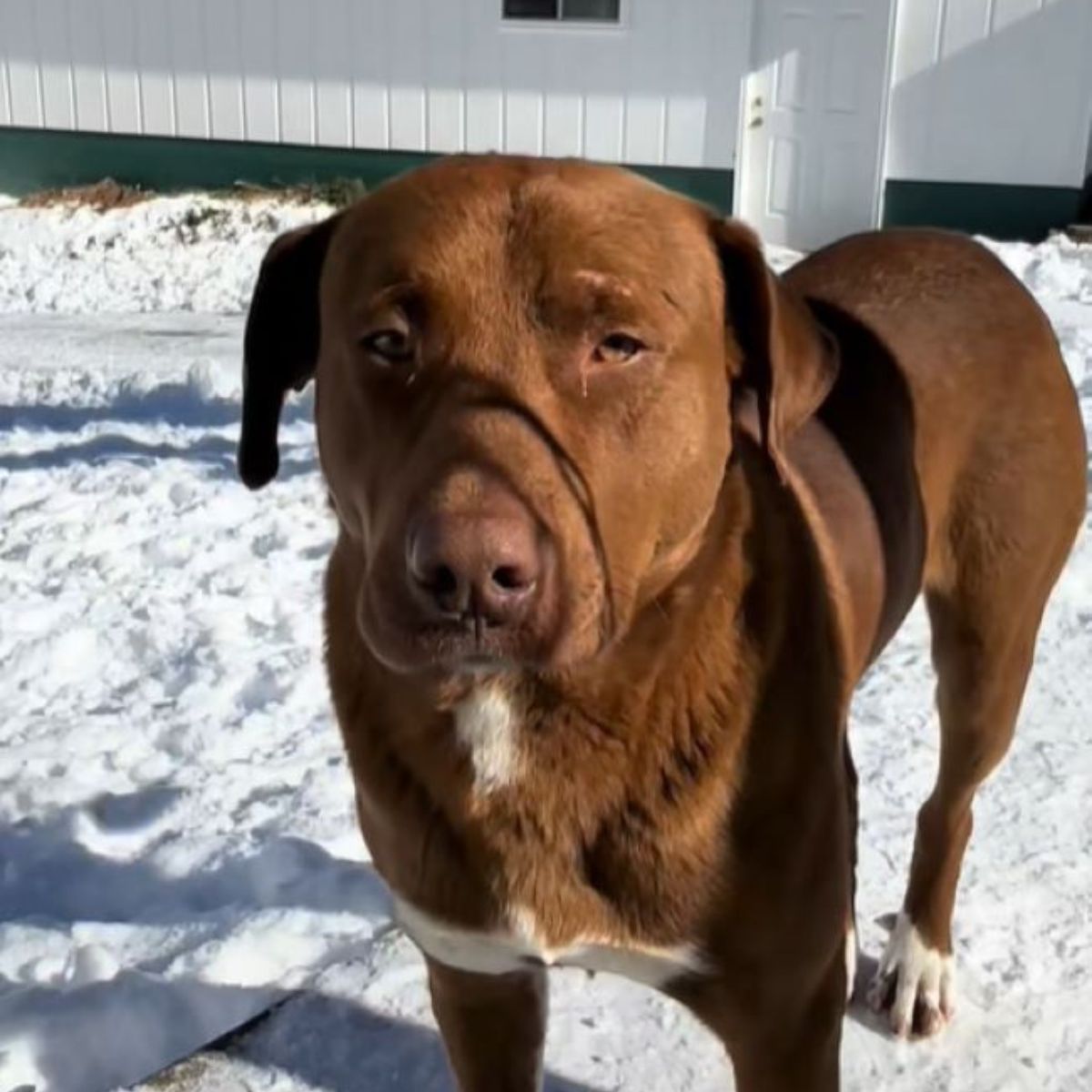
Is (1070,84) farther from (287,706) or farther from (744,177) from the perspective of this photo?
(287,706)

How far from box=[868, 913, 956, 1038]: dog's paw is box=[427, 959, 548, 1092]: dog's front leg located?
0.72 m

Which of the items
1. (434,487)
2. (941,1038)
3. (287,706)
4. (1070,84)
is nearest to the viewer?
(434,487)

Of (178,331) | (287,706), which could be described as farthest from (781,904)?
(178,331)

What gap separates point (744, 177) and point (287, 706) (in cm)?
828

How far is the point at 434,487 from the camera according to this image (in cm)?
190

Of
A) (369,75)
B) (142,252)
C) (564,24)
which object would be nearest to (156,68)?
(369,75)

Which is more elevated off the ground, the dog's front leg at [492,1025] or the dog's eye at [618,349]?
the dog's eye at [618,349]

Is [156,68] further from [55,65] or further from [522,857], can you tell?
[522,857]

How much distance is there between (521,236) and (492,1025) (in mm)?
1302

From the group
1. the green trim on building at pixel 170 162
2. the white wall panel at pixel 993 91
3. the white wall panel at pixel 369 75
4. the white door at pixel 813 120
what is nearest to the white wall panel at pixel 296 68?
the green trim on building at pixel 170 162

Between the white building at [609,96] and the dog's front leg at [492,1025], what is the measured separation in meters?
9.65

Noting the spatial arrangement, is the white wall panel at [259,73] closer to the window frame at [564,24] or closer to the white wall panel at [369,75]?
the white wall panel at [369,75]

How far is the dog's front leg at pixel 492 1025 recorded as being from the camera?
2627mm

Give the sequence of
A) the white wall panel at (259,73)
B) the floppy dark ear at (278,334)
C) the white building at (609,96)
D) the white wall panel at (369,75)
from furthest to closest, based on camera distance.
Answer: the white wall panel at (259,73), the white wall panel at (369,75), the white building at (609,96), the floppy dark ear at (278,334)
